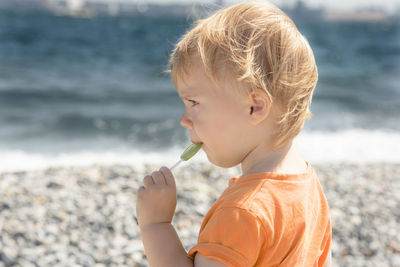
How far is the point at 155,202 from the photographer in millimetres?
1508

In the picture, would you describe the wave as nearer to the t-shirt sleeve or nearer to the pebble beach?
the pebble beach

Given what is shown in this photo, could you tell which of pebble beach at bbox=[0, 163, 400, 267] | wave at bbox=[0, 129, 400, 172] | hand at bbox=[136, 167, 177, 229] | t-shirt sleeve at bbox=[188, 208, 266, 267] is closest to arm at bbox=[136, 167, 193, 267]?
hand at bbox=[136, 167, 177, 229]

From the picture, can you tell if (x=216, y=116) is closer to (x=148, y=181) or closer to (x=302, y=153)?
(x=148, y=181)

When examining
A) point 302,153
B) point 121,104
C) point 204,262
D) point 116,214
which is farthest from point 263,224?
point 121,104

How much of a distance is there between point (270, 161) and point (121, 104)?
33.1ft

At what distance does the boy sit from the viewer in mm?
1271

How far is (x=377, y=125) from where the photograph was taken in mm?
9930

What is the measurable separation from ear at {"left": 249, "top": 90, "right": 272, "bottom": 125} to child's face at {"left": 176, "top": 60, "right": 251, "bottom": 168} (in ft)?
0.05

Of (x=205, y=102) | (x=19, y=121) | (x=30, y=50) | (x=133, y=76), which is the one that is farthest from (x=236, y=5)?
(x=30, y=50)

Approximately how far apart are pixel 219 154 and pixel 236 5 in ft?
1.54

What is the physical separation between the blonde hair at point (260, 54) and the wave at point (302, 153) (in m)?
4.03

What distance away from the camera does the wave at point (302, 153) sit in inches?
247

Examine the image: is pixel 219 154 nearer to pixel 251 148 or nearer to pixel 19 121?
pixel 251 148

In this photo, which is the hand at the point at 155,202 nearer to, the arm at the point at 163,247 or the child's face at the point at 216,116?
the arm at the point at 163,247
